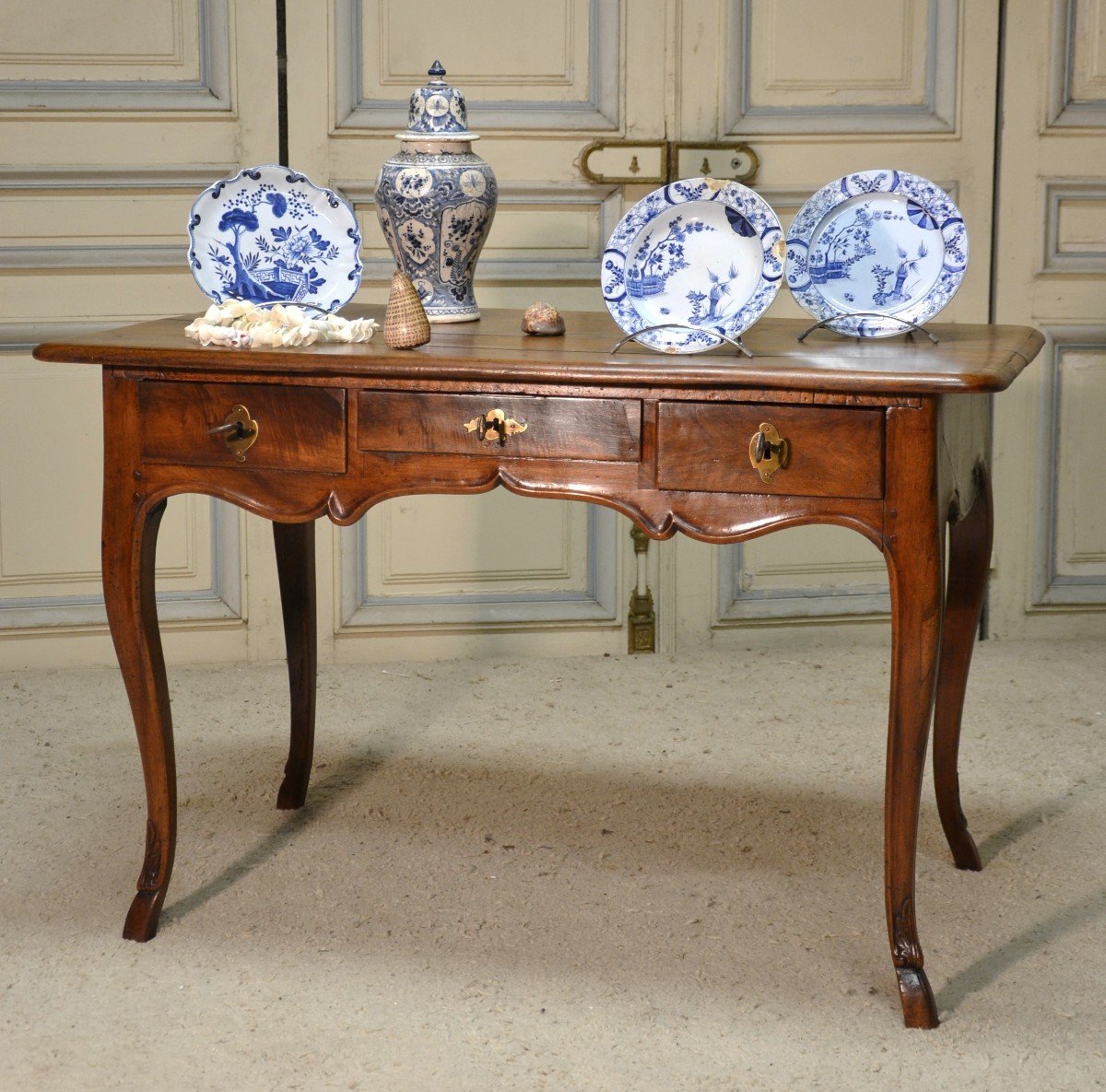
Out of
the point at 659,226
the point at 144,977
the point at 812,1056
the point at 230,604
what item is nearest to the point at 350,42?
the point at 230,604

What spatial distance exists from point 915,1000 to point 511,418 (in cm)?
92

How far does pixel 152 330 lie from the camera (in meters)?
2.14

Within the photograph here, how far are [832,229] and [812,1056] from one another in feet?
3.70

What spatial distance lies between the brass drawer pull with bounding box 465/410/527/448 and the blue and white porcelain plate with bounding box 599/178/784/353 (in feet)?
0.75

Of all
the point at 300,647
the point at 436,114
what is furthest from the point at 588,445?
the point at 300,647

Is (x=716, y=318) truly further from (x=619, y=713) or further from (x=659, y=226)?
(x=619, y=713)

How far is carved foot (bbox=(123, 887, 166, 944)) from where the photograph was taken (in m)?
2.10

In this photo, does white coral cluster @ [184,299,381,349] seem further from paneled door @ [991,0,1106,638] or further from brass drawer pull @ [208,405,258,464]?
paneled door @ [991,0,1106,638]

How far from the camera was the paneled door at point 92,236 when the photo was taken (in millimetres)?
3188

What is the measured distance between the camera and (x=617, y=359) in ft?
6.04

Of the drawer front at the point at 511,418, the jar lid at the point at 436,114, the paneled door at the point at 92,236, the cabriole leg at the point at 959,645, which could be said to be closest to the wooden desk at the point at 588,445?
the drawer front at the point at 511,418

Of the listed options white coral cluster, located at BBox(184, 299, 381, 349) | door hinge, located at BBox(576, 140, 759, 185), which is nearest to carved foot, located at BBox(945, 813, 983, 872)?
white coral cluster, located at BBox(184, 299, 381, 349)

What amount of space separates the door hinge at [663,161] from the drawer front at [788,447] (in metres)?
1.66

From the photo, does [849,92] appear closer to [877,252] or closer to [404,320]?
[877,252]
